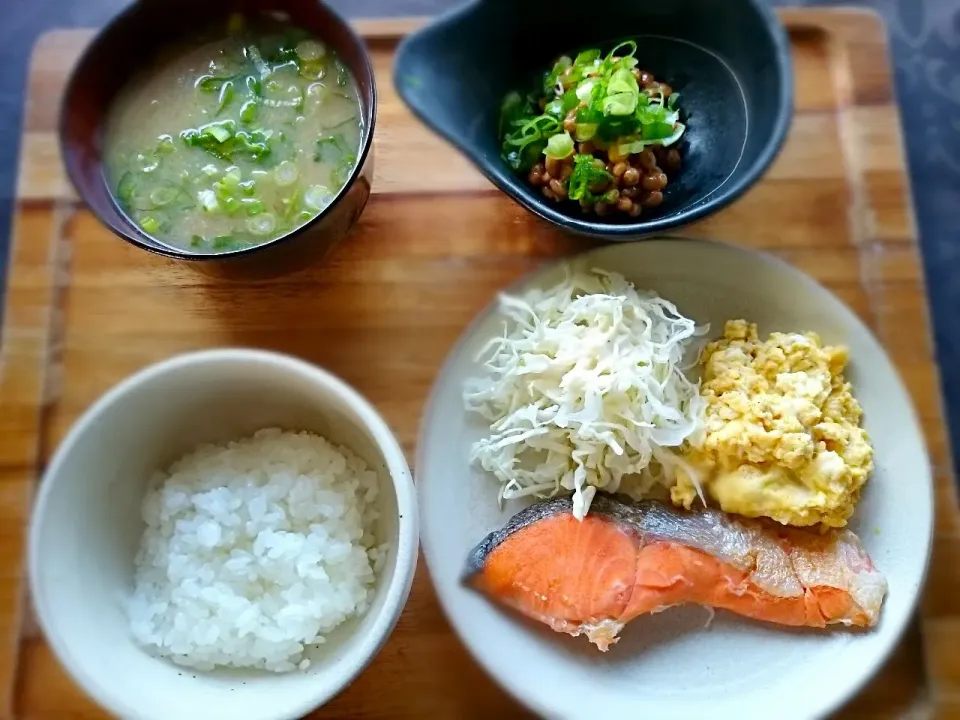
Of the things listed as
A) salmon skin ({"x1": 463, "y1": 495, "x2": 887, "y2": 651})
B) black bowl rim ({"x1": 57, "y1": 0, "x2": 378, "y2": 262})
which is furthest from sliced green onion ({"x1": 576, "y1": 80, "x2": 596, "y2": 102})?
salmon skin ({"x1": 463, "y1": 495, "x2": 887, "y2": 651})

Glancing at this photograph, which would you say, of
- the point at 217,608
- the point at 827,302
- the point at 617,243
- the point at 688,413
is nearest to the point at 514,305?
the point at 617,243

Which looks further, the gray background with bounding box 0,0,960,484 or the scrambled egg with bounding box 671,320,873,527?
the gray background with bounding box 0,0,960,484

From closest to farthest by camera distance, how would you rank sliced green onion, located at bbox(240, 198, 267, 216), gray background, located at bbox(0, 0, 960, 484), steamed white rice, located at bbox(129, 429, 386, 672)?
1. steamed white rice, located at bbox(129, 429, 386, 672)
2. sliced green onion, located at bbox(240, 198, 267, 216)
3. gray background, located at bbox(0, 0, 960, 484)

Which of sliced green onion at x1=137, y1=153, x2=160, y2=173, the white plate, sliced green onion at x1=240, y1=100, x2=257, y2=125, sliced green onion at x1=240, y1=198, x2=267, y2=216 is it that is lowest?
the white plate

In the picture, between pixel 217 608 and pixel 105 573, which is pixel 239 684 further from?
pixel 105 573

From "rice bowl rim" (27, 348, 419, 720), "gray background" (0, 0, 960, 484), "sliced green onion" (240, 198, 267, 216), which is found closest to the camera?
"rice bowl rim" (27, 348, 419, 720)

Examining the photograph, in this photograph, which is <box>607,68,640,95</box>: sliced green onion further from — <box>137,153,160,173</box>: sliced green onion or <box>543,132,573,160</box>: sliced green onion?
<box>137,153,160,173</box>: sliced green onion

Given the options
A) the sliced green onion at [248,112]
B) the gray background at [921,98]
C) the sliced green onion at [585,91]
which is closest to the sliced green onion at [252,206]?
the sliced green onion at [248,112]
